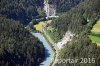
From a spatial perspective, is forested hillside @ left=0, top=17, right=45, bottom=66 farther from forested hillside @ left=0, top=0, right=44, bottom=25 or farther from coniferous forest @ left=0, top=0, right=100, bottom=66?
forested hillside @ left=0, top=0, right=44, bottom=25

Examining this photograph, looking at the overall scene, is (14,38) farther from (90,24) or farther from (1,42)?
(90,24)

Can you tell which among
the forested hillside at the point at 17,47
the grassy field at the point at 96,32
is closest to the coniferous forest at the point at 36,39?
the forested hillside at the point at 17,47

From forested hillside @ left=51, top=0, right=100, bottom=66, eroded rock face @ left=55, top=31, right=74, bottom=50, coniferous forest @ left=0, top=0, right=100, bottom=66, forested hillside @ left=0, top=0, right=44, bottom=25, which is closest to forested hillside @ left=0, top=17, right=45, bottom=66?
coniferous forest @ left=0, top=0, right=100, bottom=66

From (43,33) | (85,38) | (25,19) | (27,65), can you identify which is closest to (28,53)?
(27,65)

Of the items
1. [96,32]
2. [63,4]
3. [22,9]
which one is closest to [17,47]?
[96,32]

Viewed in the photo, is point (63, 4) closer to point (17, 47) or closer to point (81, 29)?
point (81, 29)

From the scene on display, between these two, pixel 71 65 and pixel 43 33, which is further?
pixel 43 33
